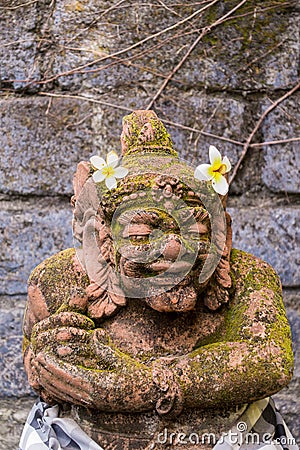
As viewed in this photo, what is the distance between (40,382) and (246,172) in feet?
3.16

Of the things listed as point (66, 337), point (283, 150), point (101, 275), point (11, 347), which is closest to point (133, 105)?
point (283, 150)

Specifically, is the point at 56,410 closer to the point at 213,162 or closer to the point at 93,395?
the point at 93,395

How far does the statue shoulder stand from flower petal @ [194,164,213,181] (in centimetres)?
27

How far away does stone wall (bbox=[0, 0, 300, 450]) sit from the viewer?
2025 millimetres

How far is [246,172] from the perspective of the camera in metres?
2.03

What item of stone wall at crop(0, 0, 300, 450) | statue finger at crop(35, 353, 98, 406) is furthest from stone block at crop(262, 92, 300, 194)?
statue finger at crop(35, 353, 98, 406)

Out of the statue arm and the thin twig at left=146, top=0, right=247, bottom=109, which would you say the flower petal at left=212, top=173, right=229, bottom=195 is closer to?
the statue arm

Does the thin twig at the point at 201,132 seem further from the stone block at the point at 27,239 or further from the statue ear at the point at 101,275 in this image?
the statue ear at the point at 101,275

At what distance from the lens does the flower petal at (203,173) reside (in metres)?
1.28

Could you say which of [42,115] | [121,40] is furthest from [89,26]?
[42,115]

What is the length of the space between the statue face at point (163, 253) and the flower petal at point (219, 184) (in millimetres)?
59

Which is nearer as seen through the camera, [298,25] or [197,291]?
[197,291]

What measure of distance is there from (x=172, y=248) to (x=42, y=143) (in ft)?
3.13

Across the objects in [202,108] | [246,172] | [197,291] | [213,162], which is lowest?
[246,172]
